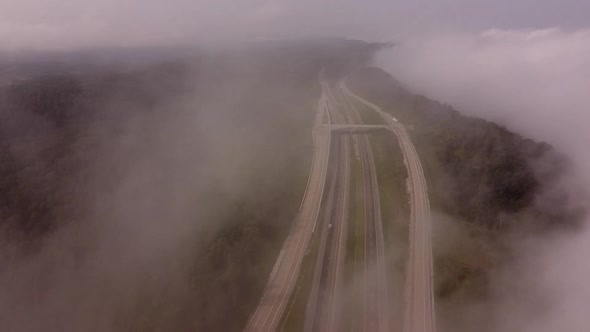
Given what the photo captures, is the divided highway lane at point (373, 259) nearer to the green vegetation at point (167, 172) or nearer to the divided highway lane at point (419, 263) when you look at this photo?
the divided highway lane at point (419, 263)

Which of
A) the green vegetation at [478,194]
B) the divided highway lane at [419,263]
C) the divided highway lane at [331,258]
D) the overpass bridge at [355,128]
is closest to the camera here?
the divided highway lane at [419,263]

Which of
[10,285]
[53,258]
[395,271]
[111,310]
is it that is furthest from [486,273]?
[10,285]

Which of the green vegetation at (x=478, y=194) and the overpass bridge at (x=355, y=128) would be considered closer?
the green vegetation at (x=478, y=194)

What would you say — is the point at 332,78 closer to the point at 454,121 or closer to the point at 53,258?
the point at 454,121

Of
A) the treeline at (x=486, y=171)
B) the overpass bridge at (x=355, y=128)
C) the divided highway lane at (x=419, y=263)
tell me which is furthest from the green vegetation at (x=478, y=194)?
the overpass bridge at (x=355, y=128)

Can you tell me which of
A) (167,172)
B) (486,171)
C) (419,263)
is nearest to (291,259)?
(419,263)
